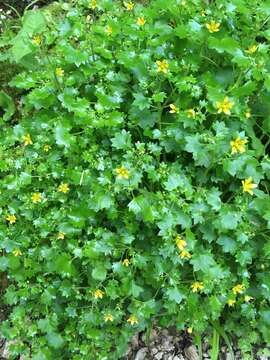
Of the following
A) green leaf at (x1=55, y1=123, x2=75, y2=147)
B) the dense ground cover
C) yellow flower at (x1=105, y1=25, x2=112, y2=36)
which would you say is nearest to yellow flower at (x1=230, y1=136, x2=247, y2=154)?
the dense ground cover

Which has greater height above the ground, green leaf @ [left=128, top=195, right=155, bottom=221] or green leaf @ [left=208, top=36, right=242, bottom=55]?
green leaf @ [left=208, top=36, right=242, bottom=55]

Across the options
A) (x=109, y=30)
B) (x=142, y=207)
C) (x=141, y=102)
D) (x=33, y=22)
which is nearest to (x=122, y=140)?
(x=141, y=102)

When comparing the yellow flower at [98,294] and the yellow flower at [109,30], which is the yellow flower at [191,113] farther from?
the yellow flower at [98,294]

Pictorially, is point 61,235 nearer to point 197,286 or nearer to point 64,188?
point 64,188

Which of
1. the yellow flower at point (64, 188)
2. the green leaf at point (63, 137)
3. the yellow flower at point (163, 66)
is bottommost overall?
the yellow flower at point (64, 188)

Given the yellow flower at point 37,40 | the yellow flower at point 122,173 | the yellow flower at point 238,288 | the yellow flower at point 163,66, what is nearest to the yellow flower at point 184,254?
the yellow flower at point 238,288

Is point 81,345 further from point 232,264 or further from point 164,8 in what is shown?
point 164,8

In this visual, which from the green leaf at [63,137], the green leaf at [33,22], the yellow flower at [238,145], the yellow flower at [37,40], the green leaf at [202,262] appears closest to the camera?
the yellow flower at [238,145]

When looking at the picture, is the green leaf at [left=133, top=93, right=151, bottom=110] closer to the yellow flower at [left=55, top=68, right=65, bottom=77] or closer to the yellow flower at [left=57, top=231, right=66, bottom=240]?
the yellow flower at [left=55, top=68, right=65, bottom=77]
